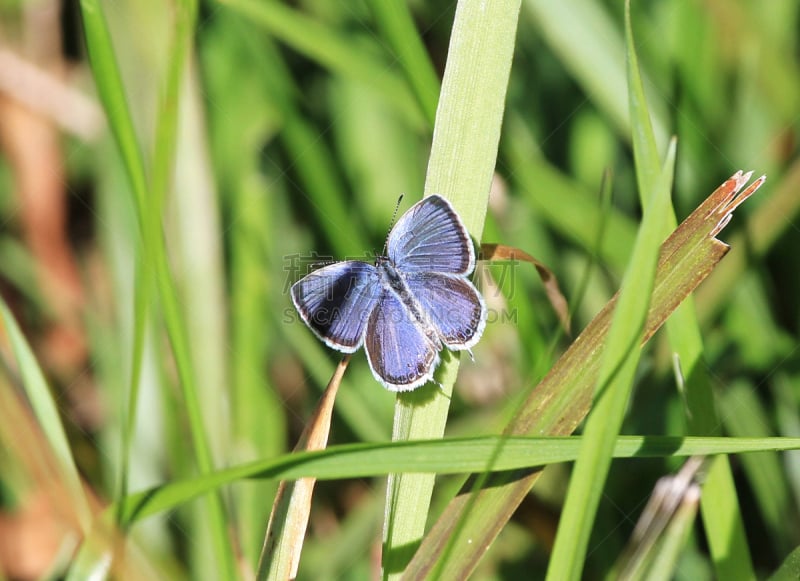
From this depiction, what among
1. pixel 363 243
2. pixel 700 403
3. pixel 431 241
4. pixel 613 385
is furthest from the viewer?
pixel 363 243

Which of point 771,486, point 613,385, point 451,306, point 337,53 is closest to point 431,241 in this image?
point 451,306

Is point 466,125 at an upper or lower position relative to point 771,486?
upper

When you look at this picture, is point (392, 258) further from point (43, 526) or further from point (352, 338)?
point (43, 526)

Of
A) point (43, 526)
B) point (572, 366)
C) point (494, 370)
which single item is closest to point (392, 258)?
point (494, 370)

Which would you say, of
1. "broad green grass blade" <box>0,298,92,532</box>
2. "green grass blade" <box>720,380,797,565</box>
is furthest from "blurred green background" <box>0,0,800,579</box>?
"broad green grass blade" <box>0,298,92,532</box>

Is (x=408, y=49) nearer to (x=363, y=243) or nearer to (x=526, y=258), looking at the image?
(x=526, y=258)

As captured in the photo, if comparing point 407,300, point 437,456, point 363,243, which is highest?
point 363,243

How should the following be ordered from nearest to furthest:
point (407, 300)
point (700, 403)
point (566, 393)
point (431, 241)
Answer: point (566, 393)
point (700, 403)
point (431, 241)
point (407, 300)
